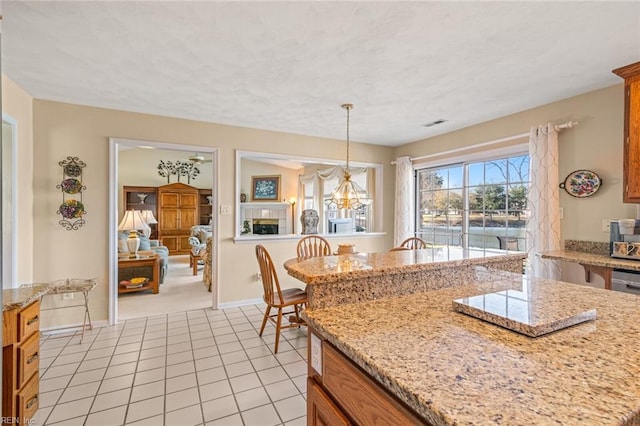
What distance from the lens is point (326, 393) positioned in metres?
1.00

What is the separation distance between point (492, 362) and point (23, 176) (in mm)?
3964

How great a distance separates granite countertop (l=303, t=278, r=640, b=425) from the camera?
578 millimetres

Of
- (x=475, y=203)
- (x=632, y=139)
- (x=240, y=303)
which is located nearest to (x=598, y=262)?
(x=632, y=139)

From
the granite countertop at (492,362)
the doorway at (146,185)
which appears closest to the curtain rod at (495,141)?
the granite countertop at (492,362)

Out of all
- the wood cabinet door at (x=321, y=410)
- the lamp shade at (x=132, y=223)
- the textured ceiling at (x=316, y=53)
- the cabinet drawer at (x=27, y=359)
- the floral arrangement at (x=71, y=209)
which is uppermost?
the textured ceiling at (x=316, y=53)

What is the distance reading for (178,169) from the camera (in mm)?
8312

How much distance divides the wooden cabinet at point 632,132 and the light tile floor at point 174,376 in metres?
2.94

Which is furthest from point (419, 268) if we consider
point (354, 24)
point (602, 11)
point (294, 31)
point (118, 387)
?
point (118, 387)

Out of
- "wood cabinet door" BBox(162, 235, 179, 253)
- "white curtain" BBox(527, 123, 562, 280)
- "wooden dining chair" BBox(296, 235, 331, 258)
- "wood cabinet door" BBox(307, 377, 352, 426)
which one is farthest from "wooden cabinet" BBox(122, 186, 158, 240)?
"white curtain" BBox(527, 123, 562, 280)

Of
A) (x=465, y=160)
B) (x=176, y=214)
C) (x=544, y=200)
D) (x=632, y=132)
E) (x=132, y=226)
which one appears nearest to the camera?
(x=632, y=132)

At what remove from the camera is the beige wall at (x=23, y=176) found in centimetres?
269

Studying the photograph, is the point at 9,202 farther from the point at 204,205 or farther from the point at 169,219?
the point at 204,205

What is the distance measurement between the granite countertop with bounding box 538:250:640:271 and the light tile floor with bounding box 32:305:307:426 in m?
2.41

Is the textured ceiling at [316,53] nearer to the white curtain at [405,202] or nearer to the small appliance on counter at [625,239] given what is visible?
the small appliance on counter at [625,239]
